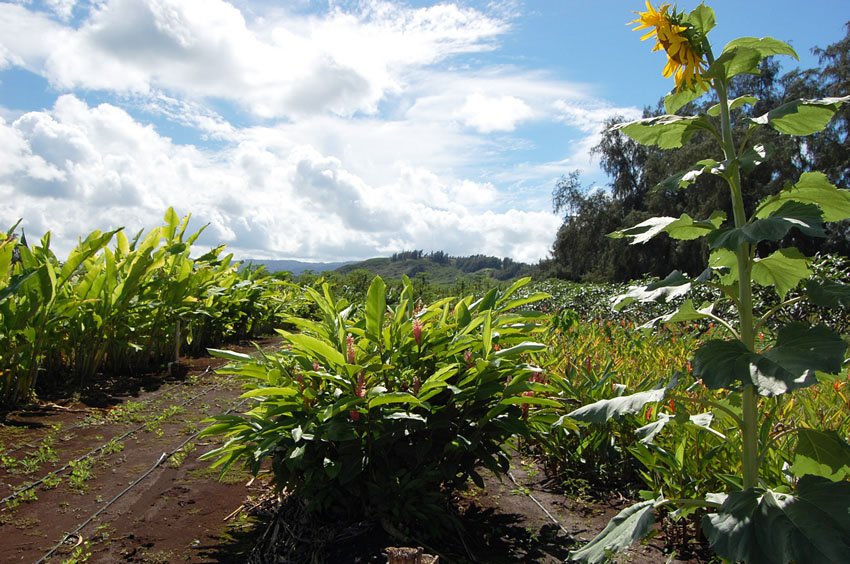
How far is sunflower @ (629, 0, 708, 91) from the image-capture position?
5.09 feet

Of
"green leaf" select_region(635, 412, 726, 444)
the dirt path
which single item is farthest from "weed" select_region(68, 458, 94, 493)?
"green leaf" select_region(635, 412, 726, 444)

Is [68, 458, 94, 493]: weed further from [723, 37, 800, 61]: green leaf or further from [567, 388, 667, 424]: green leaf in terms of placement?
[723, 37, 800, 61]: green leaf

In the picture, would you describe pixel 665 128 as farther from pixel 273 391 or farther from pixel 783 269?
pixel 273 391

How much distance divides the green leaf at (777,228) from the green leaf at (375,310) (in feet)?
3.70

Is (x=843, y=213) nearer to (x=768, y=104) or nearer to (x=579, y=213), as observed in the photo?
(x=768, y=104)

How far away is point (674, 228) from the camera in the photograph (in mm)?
1646

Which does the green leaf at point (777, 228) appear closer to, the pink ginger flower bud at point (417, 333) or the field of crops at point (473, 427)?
the field of crops at point (473, 427)

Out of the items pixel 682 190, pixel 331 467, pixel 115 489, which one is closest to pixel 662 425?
pixel 331 467

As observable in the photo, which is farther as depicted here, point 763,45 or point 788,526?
point 763,45

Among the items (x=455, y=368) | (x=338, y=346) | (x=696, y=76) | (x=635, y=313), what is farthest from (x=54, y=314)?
(x=635, y=313)

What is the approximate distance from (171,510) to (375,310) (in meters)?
1.32

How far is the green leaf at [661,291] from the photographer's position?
58.7 inches

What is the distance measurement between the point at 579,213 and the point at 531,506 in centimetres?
2755

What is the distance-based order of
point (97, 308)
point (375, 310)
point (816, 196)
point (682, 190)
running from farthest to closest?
point (682, 190) → point (97, 308) → point (375, 310) → point (816, 196)
